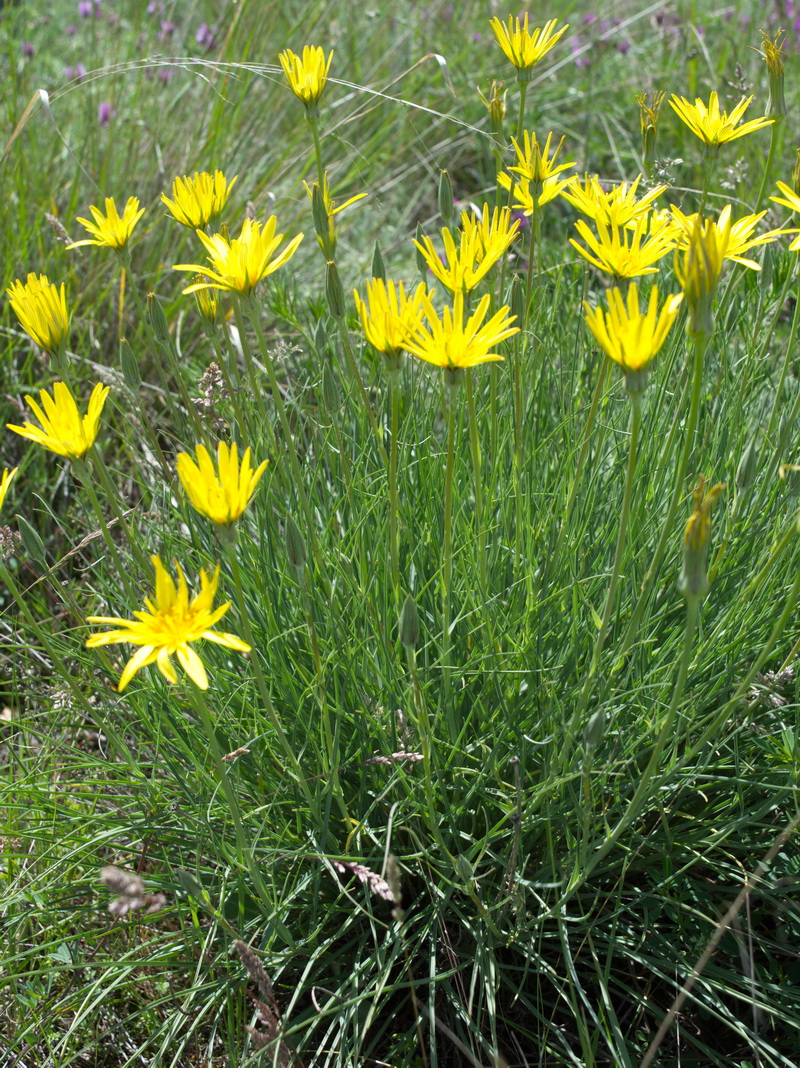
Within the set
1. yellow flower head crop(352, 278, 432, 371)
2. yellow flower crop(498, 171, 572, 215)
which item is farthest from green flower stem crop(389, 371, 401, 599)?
yellow flower crop(498, 171, 572, 215)

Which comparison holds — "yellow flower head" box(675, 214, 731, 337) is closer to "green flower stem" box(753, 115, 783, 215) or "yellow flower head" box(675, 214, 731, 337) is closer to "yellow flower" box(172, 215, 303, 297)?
"green flower stem" box(753, 115, 783, 215)

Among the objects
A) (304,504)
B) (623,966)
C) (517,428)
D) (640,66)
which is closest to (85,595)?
(304,504)

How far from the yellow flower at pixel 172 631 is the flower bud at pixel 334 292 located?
0.75 metres

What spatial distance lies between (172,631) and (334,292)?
0.84 metres

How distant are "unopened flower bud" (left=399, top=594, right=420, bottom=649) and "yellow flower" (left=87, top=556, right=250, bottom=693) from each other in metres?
0.27

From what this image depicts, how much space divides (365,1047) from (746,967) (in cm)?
78

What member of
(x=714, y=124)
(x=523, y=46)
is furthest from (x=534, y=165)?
(x=714, y=124)

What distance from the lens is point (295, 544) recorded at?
154cm

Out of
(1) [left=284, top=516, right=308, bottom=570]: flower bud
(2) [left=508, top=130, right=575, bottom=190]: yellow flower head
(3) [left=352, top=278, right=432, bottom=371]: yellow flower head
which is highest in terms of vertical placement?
(2) [left=508, top=130, right=575, bottom=190]: yellow flower head

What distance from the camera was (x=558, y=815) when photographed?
6.20 ft

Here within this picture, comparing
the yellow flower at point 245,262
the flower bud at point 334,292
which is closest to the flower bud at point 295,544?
the yellow flower at point 245,262

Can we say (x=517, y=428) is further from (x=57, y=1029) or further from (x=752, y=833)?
(x=57, y=1029)

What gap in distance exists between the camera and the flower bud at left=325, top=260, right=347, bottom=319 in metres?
1.82

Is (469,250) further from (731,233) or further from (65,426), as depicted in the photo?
(65,426)
